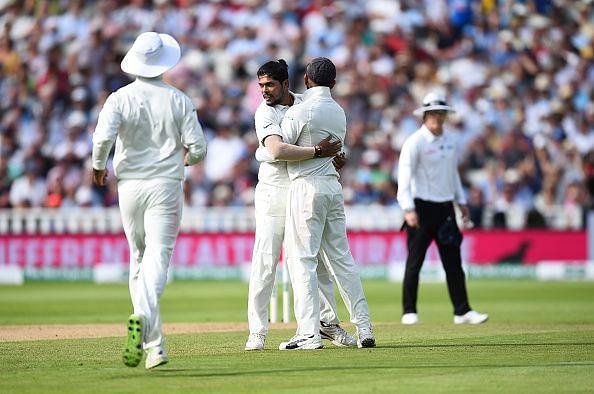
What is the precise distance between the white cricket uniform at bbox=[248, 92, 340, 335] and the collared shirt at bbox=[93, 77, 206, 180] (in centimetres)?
126

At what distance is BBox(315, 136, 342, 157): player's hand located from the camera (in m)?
10.5

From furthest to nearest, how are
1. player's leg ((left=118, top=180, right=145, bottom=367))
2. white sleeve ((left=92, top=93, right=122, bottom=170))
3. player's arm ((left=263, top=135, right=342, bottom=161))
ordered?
player's arm ((left=263, top=135, right=342, bottom=161)) < player's leg ((left=118, top=180, right=145, bottom=367)) < white sleeve ((left=92, top=93, right=122, bottom=170))

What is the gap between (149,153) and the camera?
9.33 meters

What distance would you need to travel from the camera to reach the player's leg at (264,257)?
10641 mm

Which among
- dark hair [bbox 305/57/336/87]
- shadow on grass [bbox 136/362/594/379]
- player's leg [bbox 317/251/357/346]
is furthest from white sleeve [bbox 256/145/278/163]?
shadow on grass [bbox 136/362/594/379]

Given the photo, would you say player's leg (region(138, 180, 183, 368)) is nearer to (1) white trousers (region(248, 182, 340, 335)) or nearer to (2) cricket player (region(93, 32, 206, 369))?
(2) cricket player (region(93, 32, 206, 369))

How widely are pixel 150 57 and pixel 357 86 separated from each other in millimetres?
16380

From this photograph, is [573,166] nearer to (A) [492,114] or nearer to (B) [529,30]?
(A) [492,114]

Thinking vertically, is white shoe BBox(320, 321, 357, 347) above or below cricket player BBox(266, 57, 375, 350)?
below

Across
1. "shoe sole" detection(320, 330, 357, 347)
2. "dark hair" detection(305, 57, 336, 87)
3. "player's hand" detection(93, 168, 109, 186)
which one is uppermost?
"dark hair" detection(305, 57, 336, 87)

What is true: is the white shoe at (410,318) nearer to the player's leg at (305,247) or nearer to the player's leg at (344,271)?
the player's leg at (344,271)

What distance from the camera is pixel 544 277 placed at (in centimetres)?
2403

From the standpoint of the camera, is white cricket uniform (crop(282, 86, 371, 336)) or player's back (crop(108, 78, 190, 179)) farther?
white cricket uniform (crop(282, 86, 371, 336))

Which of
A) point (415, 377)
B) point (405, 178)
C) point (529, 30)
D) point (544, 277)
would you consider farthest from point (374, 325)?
point (529, 30)
